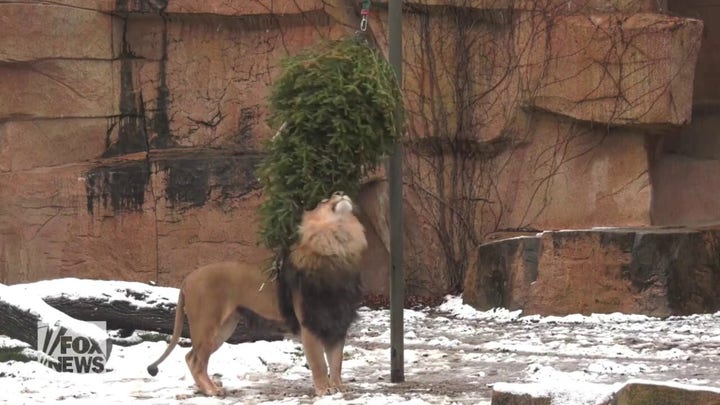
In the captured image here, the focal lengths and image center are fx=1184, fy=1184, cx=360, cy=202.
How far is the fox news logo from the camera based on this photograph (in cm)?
834

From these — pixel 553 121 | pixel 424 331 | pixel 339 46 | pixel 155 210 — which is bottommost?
pixel 424 331

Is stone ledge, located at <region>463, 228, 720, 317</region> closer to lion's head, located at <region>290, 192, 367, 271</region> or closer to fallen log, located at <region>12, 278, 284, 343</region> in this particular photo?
fallen log, located at <region>12, 278, 284, 343</region>

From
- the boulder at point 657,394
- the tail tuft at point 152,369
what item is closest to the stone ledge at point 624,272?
the tail tuft at point 152,369

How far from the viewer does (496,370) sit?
28.3 ft

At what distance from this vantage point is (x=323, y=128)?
24.7ft

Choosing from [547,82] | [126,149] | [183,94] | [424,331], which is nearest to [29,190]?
[126,149]

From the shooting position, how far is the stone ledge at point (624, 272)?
36.4 ft

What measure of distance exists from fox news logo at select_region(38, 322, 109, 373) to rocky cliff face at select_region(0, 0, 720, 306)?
457cm

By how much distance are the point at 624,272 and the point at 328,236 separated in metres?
4.63

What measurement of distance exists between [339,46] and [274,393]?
2304 mm

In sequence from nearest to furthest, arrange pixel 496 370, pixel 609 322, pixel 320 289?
1. pixel 320 289
2. pixel 496 370
3. pixel 609 322

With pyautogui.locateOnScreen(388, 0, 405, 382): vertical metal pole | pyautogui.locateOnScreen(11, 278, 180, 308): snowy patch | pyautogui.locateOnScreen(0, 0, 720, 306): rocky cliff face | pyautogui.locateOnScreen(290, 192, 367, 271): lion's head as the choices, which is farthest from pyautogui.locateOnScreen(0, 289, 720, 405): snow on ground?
pyautogui.locateOnScreen(0, 0, 720, 306): rocky cliff face

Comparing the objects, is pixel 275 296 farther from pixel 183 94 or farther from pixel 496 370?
pixel 183 94

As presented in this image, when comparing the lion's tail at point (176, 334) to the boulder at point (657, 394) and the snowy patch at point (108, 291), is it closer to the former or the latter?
the snowy patch at point (108, 291)
